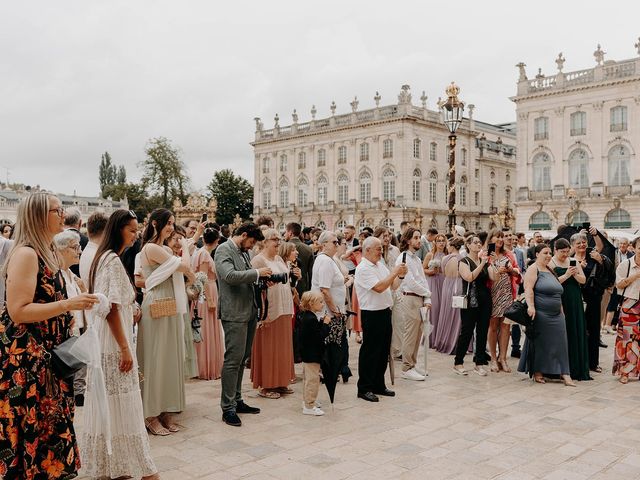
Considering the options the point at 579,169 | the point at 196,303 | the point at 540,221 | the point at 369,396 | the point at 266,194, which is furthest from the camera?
the point at 266,194

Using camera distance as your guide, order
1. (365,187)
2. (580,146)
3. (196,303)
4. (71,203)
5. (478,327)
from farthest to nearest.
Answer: (71,203) < (365,187) < (580,146) < (478,327) < (196,303)

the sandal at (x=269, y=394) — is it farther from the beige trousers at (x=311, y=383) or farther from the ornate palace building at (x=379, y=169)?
the ornate palace building at (x=379, y=169)

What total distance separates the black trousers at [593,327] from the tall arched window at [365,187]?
158 feet

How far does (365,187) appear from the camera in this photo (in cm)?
5800

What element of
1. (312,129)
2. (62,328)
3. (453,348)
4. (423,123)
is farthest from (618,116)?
(62,328)

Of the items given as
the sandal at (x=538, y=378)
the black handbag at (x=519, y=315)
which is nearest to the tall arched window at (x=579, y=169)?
the sandal at (x=538, y=378)

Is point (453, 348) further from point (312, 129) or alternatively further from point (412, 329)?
point (312, 129)

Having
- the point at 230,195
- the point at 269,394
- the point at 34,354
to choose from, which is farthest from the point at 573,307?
the point at 230,195

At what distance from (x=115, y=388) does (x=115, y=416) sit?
20 cm

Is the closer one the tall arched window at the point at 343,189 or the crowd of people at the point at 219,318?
the crowd of people at the point at 219,318

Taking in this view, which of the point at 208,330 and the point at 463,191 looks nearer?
the point at 208,330

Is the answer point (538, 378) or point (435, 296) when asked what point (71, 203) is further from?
point (538, 378)

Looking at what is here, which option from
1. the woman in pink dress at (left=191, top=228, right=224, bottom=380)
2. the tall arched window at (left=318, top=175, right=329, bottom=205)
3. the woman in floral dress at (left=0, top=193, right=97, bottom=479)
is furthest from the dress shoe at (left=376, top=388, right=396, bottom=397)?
the tall arched window at (left=318, top=175, right=329, bottom=205)

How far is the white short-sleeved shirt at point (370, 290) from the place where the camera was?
7156mm
